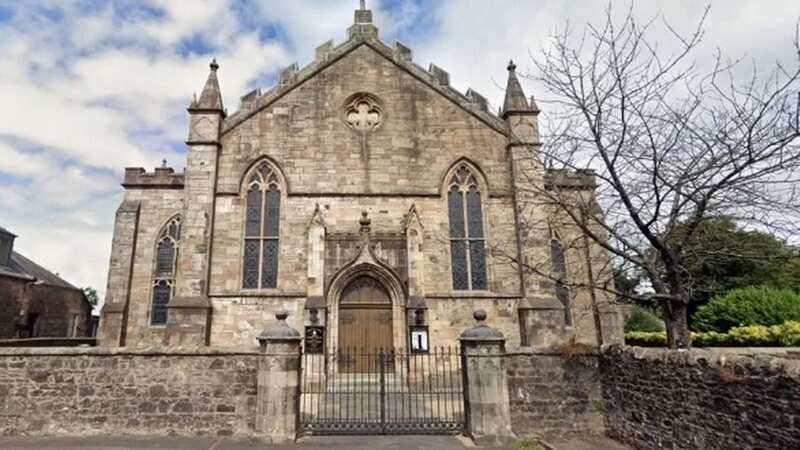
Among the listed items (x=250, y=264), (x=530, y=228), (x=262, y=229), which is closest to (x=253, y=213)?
(x=262, y=229)

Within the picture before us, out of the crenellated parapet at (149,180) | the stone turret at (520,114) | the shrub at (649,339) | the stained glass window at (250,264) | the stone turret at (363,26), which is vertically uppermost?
the stone turret at (363,26)

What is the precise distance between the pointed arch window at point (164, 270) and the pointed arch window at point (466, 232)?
968cm

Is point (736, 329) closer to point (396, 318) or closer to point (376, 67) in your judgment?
point (396, 318)

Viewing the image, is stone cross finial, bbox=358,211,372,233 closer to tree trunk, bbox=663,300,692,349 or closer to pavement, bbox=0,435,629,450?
pavement, bbox=0,435,629,450

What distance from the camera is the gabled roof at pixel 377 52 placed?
15820mm

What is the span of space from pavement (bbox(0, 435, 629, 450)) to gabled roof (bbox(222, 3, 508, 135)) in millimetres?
10250

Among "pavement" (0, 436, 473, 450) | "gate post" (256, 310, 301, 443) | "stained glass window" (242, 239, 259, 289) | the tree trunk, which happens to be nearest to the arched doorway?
"stained glass window" (242, 239, 259, 289)

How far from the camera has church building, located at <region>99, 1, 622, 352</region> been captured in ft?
45.2

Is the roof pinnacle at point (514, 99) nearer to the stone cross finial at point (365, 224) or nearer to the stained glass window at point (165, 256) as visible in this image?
the stone cross finial at point (365, 224)

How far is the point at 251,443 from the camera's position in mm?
7805

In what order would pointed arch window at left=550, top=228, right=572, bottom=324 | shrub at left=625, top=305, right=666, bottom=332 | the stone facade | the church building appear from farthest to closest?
1. shrub at left=625, top=305, right=666, bottom=332
2. the stone facade
3. pointed arch window at left=550, top=228, right=572, bottom=324
4. the church building

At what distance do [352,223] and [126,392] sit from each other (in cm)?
805

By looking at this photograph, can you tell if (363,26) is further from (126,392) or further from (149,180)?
(126,392)

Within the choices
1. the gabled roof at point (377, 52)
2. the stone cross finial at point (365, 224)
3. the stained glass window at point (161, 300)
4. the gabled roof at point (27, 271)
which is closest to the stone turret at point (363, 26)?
the gabled roof at point (377, 52)
